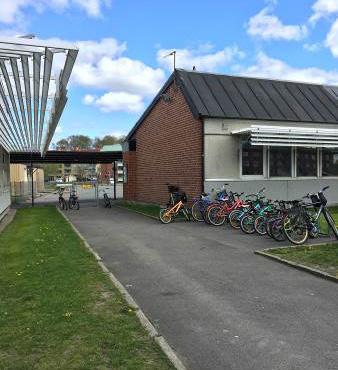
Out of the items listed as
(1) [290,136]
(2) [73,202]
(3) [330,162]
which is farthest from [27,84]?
(2) [73,202]

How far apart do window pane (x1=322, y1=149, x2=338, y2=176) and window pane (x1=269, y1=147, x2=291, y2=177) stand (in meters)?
1.77

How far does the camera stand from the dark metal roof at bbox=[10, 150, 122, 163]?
31141 mm

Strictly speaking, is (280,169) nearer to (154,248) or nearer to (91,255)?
(154,248)

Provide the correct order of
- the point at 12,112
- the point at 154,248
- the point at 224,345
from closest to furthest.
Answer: the point at 224,345 < the point at 154,248 < the point at 12,112

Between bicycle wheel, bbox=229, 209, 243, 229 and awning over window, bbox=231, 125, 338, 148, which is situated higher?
awning over window, bbox=231, 125, 338, 148

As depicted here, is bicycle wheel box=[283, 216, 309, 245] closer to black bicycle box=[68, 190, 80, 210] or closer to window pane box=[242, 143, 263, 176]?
window pane box=[242, 143, 263, 176]

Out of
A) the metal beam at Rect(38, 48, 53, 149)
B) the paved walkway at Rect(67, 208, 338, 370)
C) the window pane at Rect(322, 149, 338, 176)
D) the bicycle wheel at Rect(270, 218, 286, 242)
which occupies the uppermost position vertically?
the metal beam at Rect(38, 48, 53, 149)

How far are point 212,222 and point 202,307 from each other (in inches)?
340

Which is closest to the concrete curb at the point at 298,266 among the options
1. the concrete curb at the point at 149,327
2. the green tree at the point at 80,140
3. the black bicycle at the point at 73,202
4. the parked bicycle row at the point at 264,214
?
the parked bicycle row at the point at 264,214

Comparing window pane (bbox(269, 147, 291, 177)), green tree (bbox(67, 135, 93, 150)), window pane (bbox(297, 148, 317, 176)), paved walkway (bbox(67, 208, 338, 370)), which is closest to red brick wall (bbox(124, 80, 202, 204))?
window pane (bbox(269, 147, 291, 177))

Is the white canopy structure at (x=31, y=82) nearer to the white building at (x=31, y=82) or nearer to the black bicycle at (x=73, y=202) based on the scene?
the white building at (x=31, y=82)

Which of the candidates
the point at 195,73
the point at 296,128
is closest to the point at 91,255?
the point at 296,128

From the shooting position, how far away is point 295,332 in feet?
16.6

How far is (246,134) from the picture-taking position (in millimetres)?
17094
